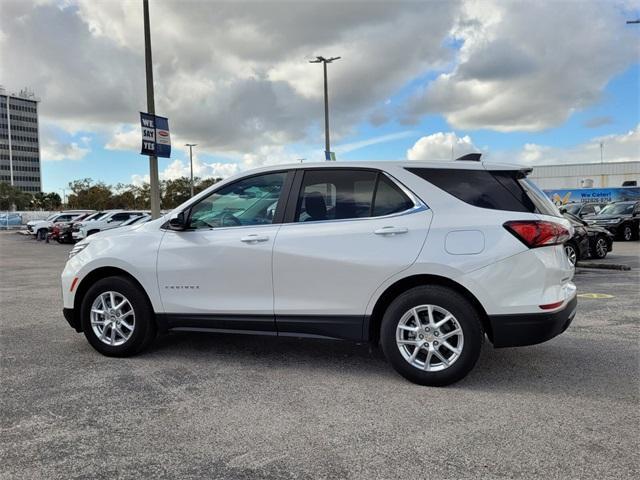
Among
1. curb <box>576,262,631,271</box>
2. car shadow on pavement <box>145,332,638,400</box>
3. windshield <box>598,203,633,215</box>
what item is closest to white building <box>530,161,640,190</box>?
windshield <box>598,203,633,215</box>

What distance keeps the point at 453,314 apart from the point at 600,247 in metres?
11.3

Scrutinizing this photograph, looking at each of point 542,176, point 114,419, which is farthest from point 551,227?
point 542,176

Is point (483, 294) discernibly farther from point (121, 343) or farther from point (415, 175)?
point (121, 343)

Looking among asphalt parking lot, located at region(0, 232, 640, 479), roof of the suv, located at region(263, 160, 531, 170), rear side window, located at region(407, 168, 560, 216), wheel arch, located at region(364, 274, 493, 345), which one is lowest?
asphalt parking lot, located at region(0, 232, 640, 479)

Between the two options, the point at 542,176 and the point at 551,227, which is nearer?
the point at 551,227

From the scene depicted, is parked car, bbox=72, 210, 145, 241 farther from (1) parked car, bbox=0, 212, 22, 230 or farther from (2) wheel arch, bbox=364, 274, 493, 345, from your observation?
(1) parked car, bbox=0, 212, 22, 230

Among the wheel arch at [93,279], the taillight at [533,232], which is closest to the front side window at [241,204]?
the wheel arch at [93,279]

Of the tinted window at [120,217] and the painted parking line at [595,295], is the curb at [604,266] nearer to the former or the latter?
the painted parking line at [595,295]

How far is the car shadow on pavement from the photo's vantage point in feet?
13.7

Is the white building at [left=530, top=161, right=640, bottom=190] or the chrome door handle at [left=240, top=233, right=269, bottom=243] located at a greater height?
the white building at [left=530, top=161, right=640, bottom=190]

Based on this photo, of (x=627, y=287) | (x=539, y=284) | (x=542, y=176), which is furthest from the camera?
(x=542, y=176)

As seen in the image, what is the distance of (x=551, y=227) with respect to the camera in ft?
13.0

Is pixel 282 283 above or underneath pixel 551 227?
underneath

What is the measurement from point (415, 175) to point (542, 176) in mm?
47928
